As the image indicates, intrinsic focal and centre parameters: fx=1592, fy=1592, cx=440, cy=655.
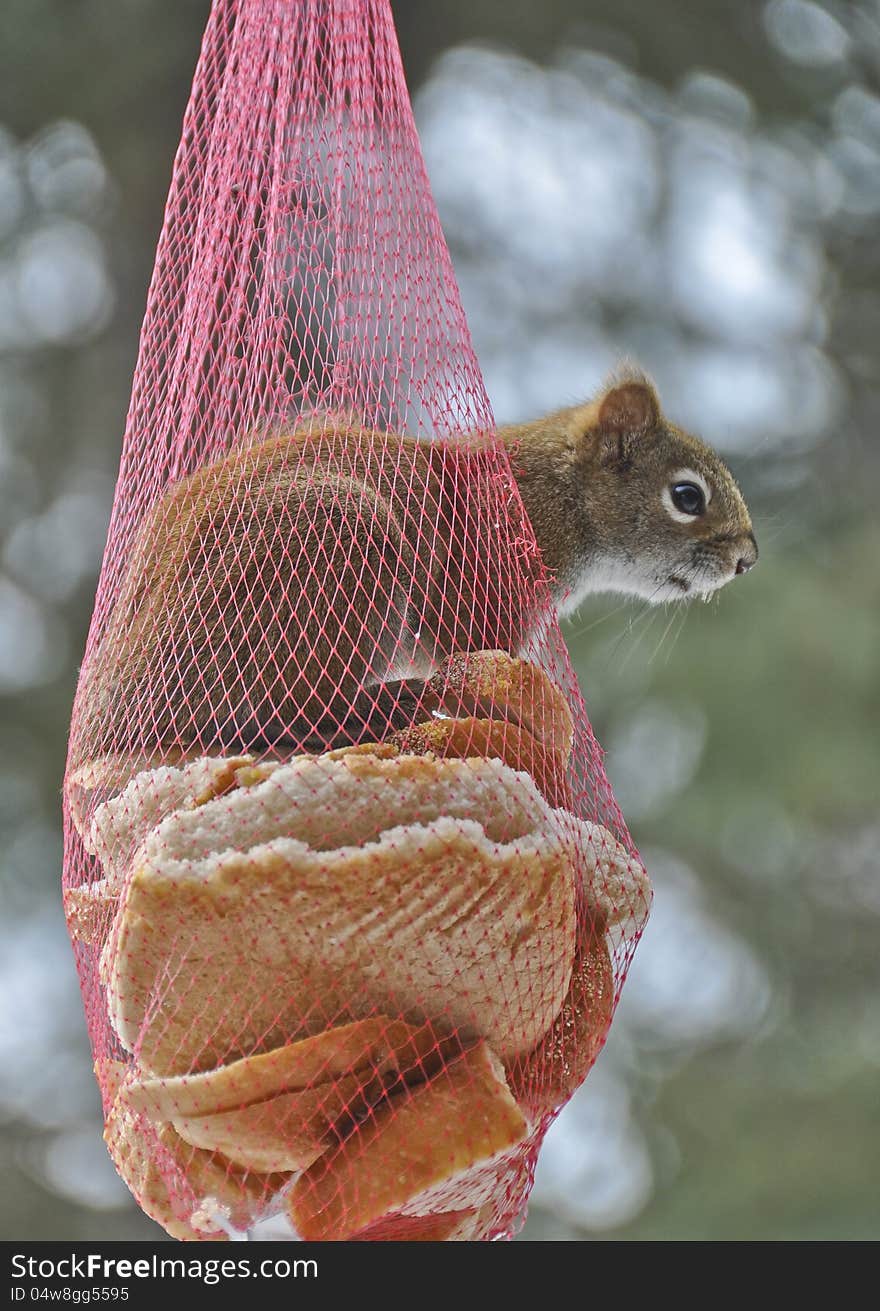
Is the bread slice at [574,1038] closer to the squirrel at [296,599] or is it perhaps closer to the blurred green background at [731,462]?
the squirrel at [296,599]

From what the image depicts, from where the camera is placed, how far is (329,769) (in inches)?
49.1

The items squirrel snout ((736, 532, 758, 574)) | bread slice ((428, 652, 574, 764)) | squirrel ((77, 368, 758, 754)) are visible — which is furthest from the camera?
squirrel snout ((736, 532, 758, 574))

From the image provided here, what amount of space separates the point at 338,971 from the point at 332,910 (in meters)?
0.06

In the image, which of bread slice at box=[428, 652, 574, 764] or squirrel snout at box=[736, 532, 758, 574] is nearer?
bread slice at box=[428, 652, 574, 764]

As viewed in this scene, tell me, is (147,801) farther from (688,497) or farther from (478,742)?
(688,497)

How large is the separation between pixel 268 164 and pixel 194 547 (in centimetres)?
51

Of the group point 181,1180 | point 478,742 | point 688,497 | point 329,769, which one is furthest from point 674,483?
point 181,1180

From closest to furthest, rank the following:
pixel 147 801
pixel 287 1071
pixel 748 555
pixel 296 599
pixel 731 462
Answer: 1. pixel 287 1071
2. pixel 147 801
3. pixel 296 599
4. pixel 748 555
5. pixel 731 462

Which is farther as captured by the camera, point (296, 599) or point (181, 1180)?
point (296, 599)

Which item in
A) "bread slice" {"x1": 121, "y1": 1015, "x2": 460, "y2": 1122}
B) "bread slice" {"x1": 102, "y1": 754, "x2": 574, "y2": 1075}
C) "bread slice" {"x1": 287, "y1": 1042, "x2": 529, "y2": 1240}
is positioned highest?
"bread slice" {"x1": 102, "y1": 754, "x2": 574, "y2": 1075}

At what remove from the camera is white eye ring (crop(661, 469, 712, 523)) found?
2.24m

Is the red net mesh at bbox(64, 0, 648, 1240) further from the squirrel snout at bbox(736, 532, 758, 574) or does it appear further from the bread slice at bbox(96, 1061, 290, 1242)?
the squirrel snout at bbox(736, 532, 758, 574)

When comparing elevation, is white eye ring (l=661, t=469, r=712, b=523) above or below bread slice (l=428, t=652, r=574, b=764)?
above

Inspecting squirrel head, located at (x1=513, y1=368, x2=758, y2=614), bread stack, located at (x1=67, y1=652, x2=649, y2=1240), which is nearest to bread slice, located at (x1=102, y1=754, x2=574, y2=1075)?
bread stack, located at (x1=67, y1=652, x2=649, y2=1240)
